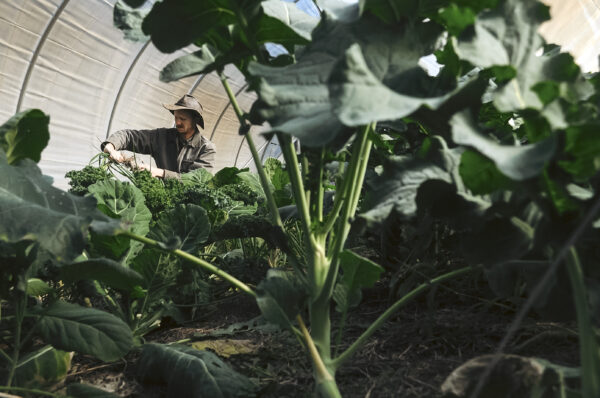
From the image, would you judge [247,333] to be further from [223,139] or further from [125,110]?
[223,139]

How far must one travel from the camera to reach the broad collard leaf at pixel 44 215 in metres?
0.57

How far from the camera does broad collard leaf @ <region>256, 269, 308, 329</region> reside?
679 millimetres

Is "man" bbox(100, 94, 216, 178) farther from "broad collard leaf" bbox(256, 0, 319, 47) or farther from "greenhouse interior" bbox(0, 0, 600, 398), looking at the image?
"broad collard leaf" bbox(256, 0, 319, 47)

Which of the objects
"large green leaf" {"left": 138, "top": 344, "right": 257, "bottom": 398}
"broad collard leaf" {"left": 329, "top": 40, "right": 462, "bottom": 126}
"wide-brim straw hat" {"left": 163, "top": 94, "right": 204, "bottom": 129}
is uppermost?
"broad collard leaf" {"left": 329, "top": 40, "right": 462, "bottom": 126}

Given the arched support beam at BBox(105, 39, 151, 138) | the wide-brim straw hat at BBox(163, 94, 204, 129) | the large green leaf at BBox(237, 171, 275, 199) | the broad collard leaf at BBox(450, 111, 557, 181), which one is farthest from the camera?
Result: the arched support beam at BBox(105, 39, 151, 138)

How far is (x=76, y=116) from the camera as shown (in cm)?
577

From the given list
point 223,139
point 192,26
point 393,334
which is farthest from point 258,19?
point 223,139

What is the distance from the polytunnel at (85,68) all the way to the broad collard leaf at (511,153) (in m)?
3.74

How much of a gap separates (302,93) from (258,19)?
0.25 meters

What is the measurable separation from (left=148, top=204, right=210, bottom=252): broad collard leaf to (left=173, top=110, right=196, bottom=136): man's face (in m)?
2.55

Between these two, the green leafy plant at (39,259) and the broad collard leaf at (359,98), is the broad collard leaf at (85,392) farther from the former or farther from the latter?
the broad collard leaf at (359,98)

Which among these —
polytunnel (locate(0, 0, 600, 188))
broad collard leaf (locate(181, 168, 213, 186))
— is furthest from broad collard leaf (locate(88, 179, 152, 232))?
polytunnel (locate(0, 0, 600, 188))

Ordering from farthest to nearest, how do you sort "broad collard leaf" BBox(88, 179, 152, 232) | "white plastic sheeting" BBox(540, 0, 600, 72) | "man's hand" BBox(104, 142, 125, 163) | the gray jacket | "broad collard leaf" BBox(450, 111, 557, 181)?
"white plastic sheeting" BBox(540, 0, 600, 72)
the gray jacket
"man's hand" BBox(104, 142, 125, 163)
"broad collard leaf" BBox(88, 179, 152, 232)
"broad collard leaf" BBox(450, 111, 557, 181)

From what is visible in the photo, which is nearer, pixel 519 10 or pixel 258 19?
pixel 519 10
